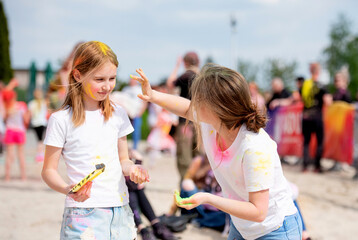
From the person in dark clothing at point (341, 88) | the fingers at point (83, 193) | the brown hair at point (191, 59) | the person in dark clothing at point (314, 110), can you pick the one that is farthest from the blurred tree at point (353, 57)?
the fingers at point (83, 193)

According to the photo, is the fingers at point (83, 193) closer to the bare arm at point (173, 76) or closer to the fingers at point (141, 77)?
the fingers at point (141, 77)

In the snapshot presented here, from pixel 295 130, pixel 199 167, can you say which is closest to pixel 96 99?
pixel 199 167

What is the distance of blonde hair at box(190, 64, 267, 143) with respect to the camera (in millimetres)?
1607

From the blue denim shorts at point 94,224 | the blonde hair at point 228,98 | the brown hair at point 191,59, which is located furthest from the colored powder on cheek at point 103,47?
the brown hair at point 191,59

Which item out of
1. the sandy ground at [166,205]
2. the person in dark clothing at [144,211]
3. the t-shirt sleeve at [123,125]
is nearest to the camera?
the t-shirt sleeve at [123,125]

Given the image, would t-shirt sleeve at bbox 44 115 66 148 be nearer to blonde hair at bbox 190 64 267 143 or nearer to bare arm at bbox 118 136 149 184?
bare arm at bbox 118 136 149 184

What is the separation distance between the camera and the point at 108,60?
6.20 ft

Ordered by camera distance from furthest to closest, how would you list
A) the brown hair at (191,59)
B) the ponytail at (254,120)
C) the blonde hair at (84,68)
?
the brown hair at (191,59)
the blonde hair at (84,68)
the ponytail at (254,120)

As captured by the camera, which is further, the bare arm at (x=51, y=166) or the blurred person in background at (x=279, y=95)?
the blurred person in background at (x=279, y=95)

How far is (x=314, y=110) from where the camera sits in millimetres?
7867

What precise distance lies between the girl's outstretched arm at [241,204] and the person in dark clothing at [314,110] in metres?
6.55

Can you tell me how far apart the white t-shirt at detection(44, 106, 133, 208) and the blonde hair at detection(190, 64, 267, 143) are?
53 centimetres

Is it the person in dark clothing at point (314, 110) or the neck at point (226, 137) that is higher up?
the neck at point (226, 137)

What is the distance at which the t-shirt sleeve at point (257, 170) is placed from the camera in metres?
1.57
